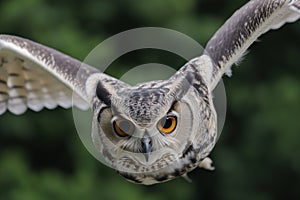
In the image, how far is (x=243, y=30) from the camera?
6.76m

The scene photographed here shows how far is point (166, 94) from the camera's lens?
5949 mm

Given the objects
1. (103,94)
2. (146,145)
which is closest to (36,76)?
(103,94)

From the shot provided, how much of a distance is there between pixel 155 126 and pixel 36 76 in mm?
2023

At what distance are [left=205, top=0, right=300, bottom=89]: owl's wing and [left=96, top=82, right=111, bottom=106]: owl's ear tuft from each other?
75 cm

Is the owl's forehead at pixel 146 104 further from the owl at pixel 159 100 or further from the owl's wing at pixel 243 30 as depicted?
the owl's wing at pixel 243 30

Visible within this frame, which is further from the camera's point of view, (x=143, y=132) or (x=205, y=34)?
(x=205, y=34)

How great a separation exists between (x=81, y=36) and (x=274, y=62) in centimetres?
306

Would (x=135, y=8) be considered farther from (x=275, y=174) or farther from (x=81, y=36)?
(x=275, y=174)

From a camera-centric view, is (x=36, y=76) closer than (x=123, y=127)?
No

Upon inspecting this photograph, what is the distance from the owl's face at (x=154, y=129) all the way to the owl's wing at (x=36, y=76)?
0.79 metres

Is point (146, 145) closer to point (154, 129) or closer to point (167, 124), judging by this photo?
point (154, 129)

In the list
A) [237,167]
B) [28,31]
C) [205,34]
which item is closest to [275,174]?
[237,167]

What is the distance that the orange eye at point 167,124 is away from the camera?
5.92 metres

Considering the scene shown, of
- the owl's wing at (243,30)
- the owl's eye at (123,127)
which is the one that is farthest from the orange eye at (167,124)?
the owl's wing at (243,30)
